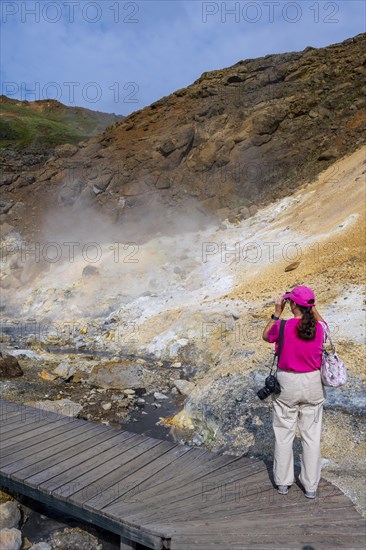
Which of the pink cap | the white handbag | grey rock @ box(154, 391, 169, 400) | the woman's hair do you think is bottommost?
grey rock @ box(154, 391, 169, 400)

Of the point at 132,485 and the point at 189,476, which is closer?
the point at 132,485

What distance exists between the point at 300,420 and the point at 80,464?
223 cm

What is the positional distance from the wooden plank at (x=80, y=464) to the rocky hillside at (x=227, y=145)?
15.9 metres

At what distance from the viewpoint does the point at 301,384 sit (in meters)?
3.68

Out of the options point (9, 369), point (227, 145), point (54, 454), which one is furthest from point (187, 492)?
point (227, 145)

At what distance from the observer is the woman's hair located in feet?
11.9

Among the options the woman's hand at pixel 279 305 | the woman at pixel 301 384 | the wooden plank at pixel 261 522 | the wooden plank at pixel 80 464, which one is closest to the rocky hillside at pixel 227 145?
the wooden plank at pixel 80 464

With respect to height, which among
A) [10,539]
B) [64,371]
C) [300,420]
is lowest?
[64,371]

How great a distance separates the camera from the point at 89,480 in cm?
424

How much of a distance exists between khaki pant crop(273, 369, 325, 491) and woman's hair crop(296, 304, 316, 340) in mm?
309

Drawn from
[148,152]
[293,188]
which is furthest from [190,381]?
[148,152]

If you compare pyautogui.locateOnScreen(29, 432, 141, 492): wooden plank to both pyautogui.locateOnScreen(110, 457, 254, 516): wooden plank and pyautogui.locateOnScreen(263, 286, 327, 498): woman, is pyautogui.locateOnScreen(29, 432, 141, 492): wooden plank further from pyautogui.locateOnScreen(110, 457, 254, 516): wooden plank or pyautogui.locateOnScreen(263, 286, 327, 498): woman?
pyautogui.locateOnScreen(263, 286, 327, 498): woman

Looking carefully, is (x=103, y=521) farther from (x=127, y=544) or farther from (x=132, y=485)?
(x=132, y=485)

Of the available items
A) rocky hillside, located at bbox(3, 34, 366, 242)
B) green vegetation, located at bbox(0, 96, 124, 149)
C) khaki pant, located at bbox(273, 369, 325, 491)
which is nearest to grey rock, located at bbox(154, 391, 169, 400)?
khaki pant, located at bbox(273, 369, 325, 491)
